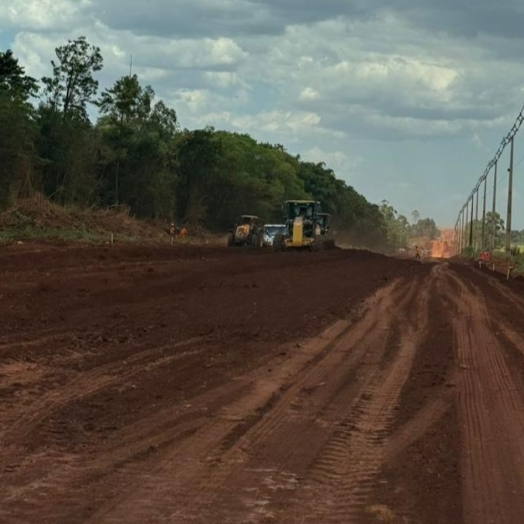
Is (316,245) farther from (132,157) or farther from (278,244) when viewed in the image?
(132,157)

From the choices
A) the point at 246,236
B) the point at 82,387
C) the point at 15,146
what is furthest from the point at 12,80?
the point at 82,387

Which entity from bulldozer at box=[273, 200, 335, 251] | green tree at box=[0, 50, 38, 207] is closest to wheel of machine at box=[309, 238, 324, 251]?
bulldozer at box=[273, 200, 335, 251]

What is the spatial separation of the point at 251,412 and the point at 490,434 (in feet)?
8.19

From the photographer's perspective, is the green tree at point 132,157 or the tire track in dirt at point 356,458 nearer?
the tire track in dirt at point 356,458

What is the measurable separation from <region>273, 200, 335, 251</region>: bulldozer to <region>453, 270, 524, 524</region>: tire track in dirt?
127ft

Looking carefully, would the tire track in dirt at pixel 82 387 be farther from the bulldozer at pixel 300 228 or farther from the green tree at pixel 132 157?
the green tree at pixel 132 157

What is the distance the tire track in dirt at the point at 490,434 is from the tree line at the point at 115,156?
39.3 metres

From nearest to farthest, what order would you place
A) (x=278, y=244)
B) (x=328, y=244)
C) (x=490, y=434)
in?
(x=490, y=434) < (x=278, y=244) < (x=328, y=244)

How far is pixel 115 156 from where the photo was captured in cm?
6806

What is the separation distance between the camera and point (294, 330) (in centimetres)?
1616

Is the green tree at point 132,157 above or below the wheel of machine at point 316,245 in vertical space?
above

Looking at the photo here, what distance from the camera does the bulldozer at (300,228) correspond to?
54500 mm

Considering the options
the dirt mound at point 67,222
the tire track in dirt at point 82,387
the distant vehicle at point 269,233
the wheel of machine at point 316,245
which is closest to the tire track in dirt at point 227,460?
the tire track in dirt at point 82,387

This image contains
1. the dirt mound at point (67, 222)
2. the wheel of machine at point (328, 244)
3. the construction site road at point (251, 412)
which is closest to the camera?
the construction site road at point (251, 412)
